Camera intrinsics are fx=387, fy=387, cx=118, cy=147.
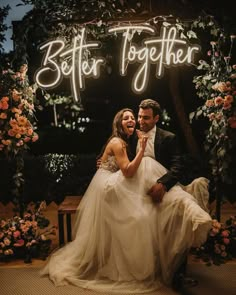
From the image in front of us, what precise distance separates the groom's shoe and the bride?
89mm

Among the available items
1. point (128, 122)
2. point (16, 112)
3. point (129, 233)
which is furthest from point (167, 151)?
point (16, 112)

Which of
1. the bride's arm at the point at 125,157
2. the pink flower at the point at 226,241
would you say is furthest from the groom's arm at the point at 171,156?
the pink flower at the point at 226,241

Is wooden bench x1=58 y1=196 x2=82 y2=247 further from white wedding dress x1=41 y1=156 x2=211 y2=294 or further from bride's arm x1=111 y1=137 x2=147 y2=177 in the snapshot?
bride's arm x1=111 y1=137 x2=147 y2=177

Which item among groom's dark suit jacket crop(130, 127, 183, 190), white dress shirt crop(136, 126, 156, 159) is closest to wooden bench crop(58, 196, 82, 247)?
groom's dark suit jacket crop(130, 127, 183, 190)

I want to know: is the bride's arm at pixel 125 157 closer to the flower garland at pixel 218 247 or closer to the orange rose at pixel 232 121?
the orange rose at pixel 232 121

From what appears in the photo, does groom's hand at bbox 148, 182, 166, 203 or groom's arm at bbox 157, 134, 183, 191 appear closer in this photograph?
groom's hand at bbox 148, 182, 166, 203

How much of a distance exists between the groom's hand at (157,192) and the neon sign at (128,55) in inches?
49.1

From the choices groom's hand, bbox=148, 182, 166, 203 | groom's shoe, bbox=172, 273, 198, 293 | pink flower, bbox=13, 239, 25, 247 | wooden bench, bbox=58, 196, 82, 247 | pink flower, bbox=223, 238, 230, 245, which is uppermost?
groom's hand, bbox=148, 182, 166, 203

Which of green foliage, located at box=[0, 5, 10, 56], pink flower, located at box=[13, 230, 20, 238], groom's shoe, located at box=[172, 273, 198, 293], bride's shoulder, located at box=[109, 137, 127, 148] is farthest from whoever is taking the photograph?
green foliage, located at box=[0, 5, 10, 56]

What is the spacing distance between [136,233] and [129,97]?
6.64m

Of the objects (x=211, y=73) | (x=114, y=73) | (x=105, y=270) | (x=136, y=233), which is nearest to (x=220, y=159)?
(x=211, y=73)

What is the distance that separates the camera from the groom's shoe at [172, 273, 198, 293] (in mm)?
3844

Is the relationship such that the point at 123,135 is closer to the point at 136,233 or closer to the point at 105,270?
the point at 136,233

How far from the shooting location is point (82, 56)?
4.79 metres
